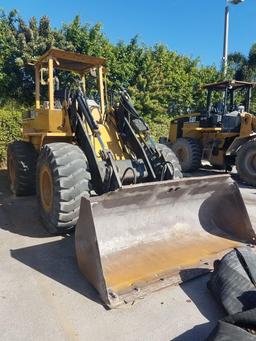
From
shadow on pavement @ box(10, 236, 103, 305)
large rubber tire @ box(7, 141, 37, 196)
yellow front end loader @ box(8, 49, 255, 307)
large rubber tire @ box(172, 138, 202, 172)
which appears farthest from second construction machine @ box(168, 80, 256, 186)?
shadow on pavement @ box(10, 236, 103, 305)

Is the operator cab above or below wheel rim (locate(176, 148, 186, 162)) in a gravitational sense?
above

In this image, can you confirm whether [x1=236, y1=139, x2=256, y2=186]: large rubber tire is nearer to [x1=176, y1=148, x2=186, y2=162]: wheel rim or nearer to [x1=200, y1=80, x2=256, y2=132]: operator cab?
[x1=200, y1=80, x2=256, y2=132]: operator cab

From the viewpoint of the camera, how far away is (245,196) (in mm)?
7254

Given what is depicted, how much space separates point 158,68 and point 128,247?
15472 millimetres

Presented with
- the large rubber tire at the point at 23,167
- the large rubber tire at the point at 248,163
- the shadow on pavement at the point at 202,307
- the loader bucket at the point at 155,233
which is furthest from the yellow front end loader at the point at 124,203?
the large rubber tire at the point at 248,163

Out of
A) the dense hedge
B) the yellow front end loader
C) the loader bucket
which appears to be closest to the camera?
the loader bucket

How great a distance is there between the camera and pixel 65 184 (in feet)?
13.2

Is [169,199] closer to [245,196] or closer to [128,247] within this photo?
[128,247]

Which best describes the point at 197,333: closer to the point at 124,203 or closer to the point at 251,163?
the point at 124,203

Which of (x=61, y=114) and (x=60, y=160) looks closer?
(x=60, y=160)

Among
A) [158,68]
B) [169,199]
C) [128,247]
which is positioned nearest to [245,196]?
[169,199]

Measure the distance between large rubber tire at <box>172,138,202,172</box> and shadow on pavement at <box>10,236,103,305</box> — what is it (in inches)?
250

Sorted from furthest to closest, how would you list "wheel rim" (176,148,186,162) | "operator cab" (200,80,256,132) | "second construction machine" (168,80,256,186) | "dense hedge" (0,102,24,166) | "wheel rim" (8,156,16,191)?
"wheel rim" (176,148,186,162), "dense hedge" (0,102,24,166), "operator cab" (200,80,256,132), "second construction machine" (168,80,256,186), "wheel rim" (8,156,16,191)

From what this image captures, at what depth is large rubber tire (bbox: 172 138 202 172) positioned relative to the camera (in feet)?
33.0
